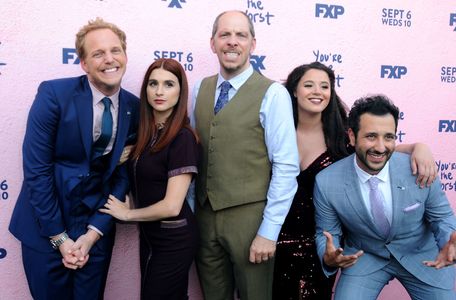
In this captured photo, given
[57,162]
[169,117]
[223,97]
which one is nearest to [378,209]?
[223,97]

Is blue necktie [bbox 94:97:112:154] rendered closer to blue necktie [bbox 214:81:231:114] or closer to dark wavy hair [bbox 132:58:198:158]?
dark wavy hair [bbox 132:58:198:158]

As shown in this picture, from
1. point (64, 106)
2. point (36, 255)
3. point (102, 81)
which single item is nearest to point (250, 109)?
point (102, 81)

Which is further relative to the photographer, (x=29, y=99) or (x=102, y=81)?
(x=29, y=99)

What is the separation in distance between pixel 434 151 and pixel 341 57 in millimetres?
878

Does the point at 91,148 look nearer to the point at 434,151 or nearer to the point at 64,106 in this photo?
the point at 64,106

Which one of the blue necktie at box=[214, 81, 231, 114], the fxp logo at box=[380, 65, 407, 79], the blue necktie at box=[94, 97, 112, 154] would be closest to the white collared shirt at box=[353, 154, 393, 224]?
the blue necktie at box=[214, 81, 231, 114]

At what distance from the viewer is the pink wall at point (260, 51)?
1.96 metres

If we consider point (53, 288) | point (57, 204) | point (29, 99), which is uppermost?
point (29, 99)

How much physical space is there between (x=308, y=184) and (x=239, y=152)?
0.39 meters

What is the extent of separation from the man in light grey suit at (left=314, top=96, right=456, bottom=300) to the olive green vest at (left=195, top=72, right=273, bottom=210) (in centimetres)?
29

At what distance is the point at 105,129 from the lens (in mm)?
1687

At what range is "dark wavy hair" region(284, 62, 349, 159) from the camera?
77.9 inches

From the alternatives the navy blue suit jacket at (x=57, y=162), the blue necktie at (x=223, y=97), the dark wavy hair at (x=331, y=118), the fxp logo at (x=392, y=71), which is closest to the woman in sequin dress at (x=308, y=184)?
the dark wavy hair at (x=331, y=118)

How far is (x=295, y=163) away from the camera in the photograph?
177 centimetres
